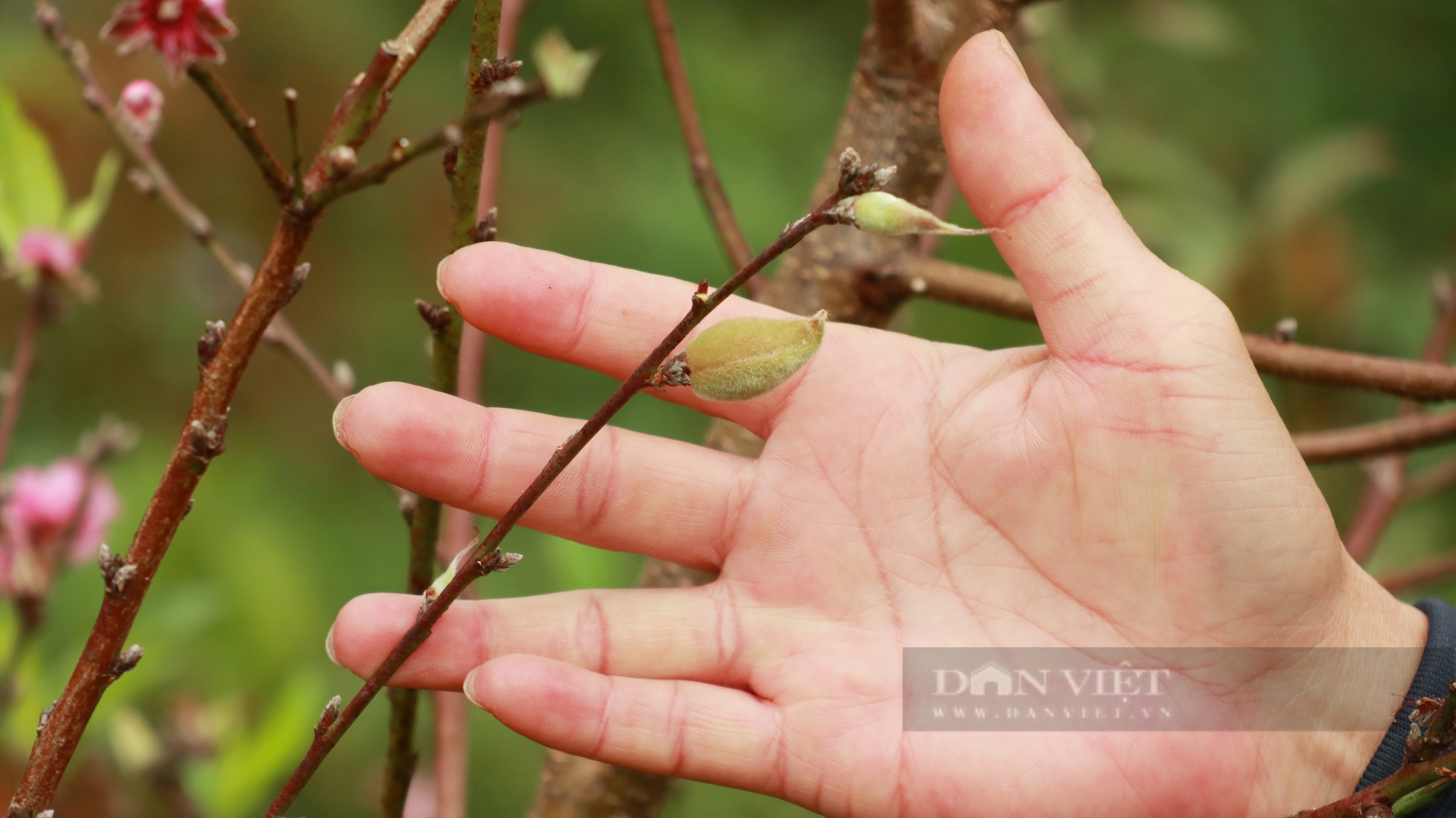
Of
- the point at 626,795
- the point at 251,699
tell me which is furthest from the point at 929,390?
the point at 251,699

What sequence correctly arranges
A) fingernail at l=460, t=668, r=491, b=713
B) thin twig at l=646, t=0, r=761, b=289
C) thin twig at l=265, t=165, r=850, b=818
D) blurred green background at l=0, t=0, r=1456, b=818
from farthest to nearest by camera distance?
blurred green background at l=0, t=0, r=1456, b=818 → thin twig at l=646, t=0, r=761, b=289 → fingernail at l=460, t=668, r=491, b=713 → thin twig at l=265, t=165, r=850, b=818

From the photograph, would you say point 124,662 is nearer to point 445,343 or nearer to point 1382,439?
point 445,343

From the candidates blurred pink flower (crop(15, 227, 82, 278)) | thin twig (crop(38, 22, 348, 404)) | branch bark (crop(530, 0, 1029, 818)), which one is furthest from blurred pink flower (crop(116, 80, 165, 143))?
branch bark (crop(530, 0, 1029, 818))

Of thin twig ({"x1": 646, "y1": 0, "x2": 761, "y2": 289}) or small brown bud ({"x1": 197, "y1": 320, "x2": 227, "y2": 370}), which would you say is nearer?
small brown bud ({"x1": 197, "y1": 320, "x2": 227, "y2": 370})

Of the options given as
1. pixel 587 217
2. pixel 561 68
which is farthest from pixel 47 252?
pixel 587 217

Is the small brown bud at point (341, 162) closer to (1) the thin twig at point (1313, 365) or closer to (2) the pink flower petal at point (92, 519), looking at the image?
(1) the thin twig at point (1313, 365)

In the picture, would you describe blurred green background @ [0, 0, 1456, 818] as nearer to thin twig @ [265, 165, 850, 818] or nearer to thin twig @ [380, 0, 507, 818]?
thin twig @ [380, 0, 507, 818]
